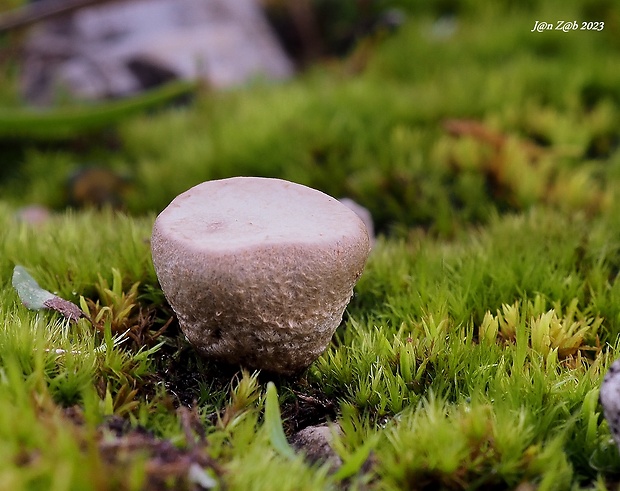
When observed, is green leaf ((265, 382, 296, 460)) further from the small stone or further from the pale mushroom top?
the pale mushroom top

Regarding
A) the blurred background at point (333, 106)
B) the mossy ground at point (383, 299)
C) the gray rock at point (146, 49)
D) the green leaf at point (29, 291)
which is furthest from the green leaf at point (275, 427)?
the gray rock at point (146, 49)

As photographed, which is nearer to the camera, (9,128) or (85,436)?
(85,436)

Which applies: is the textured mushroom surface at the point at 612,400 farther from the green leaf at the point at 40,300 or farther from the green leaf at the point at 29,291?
the green leaf at the point at 29,291

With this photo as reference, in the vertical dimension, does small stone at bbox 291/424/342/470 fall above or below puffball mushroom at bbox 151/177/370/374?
below

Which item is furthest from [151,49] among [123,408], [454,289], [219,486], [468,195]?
[219,486]

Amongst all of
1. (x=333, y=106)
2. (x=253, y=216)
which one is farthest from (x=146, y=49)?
(x=253, y=216)

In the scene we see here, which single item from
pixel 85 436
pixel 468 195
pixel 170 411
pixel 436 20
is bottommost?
pixel 468 195

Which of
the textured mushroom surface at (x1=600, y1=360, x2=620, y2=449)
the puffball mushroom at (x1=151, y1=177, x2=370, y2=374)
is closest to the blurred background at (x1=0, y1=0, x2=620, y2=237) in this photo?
the puffball mushroom at (x1=151, y1=177, x2=370, y2=374)

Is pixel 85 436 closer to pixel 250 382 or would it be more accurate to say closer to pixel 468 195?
pixel 250 382
